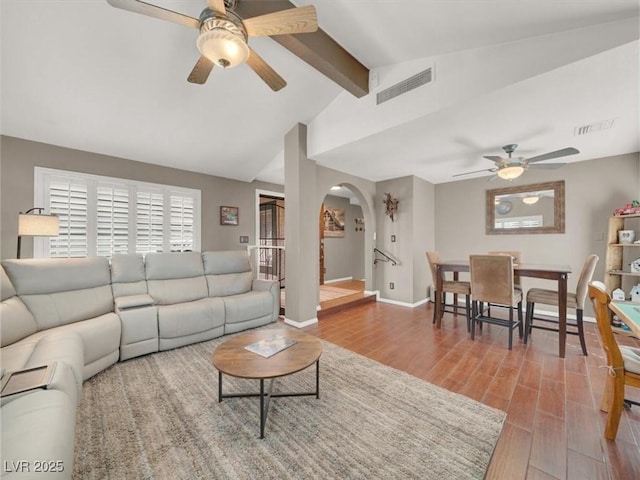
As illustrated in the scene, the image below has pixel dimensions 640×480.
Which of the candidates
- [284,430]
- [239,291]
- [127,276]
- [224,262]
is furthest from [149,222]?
[284,430]

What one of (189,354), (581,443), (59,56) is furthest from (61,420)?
(59,56)

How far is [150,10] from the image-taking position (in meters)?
1.56

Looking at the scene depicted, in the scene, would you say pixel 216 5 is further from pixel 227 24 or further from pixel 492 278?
pixel 492 278

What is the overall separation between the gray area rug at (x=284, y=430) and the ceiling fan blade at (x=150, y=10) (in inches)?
104

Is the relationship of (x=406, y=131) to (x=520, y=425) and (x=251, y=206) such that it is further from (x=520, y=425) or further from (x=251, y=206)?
(x=251, y=206)

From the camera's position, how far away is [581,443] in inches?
61.6

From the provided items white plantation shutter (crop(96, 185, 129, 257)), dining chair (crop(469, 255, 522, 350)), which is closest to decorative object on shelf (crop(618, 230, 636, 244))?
dining chair (crop(469, 255, 522, 350))

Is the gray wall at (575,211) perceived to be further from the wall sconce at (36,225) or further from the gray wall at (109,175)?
the wall sconce at (36,225)

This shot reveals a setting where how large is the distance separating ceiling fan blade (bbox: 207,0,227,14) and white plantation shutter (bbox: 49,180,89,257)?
341cm

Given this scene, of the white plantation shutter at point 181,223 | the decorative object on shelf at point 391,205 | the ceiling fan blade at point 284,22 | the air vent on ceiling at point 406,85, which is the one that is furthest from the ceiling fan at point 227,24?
the decorative object on shelf at point 391,205

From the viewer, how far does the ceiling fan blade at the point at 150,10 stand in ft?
4.88

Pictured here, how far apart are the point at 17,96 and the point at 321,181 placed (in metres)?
3.66

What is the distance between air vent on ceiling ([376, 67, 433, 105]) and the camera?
2.58 metres

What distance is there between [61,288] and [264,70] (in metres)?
2.99
